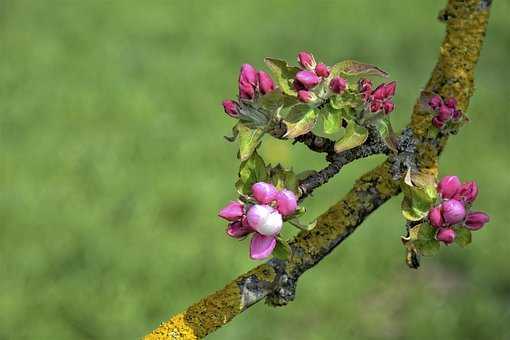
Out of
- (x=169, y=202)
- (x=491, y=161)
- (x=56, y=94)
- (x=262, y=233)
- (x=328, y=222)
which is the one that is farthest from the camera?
(x=56, y=94)

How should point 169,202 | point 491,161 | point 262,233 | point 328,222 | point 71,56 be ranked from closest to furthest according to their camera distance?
point 262,233
point 328,222
point 169,202
point 491,161
point 71,56

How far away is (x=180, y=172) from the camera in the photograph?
14.1 ft

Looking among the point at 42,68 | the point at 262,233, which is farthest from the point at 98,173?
the point at 262,233

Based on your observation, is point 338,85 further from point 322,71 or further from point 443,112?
point 443,112

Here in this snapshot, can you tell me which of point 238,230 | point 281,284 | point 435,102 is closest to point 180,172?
point 281,284

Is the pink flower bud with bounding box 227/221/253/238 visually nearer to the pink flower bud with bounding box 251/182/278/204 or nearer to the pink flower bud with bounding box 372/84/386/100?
the pink flower bud with bounding box 251/182/278/204

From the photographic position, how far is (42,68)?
5238 mm

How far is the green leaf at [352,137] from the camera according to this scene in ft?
3.31

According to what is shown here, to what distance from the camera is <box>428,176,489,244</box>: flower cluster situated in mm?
1006

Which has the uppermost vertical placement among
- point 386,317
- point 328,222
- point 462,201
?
point 462,201

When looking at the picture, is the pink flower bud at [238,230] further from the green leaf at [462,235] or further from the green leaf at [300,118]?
the green leaf at [462,235]

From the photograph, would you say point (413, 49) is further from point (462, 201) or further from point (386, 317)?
point (462, 201)

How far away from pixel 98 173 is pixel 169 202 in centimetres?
44

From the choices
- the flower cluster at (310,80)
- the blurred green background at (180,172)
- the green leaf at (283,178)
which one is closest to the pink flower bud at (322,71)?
the flower cluster at (310,80)
